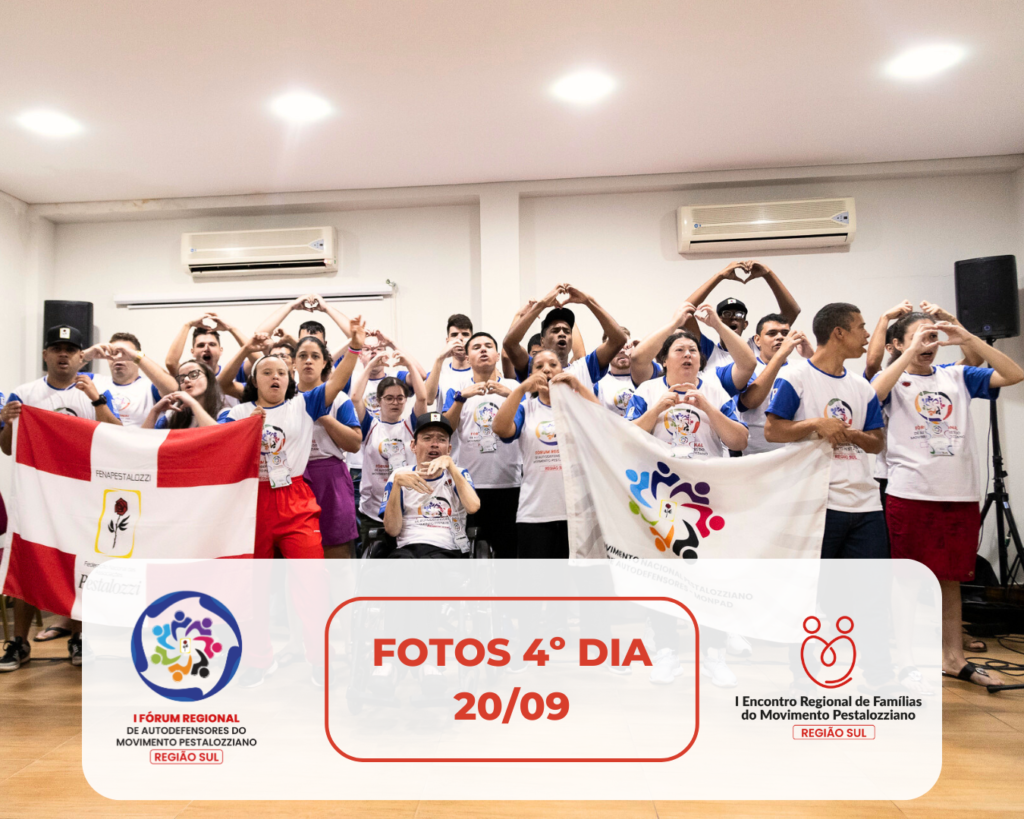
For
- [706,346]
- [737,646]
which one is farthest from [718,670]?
[706,346]

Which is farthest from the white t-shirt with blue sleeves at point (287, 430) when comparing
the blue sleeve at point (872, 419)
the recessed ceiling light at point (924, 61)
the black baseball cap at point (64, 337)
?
the recessed ceiling light at point (924, 61)

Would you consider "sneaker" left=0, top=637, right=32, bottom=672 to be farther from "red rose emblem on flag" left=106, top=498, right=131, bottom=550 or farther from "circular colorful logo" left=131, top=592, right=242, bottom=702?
"circular colorful logo" left=131, top=592, right=242, bottom=702

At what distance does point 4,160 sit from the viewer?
496cm

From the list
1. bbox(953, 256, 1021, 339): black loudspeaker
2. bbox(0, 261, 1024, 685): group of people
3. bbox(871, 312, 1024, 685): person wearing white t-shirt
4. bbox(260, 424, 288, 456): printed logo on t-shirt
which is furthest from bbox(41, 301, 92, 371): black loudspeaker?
bbox(953, 256, 1021, 339): black loudspeaker

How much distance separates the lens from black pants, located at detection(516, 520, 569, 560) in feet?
10.4

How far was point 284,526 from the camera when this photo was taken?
119 inches

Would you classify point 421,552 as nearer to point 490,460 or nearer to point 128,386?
point 490,460

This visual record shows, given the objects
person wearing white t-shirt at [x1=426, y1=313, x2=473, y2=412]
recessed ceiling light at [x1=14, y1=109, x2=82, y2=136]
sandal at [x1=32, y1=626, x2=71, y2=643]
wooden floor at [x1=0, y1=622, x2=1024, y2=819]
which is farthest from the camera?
recessed ceiling light at [x1=14, y1=109, x2=82, y2=136]

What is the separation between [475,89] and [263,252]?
2458 millimetres

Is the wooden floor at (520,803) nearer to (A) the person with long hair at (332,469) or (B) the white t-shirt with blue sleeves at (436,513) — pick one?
(B) the white t-shirt with blue sleeves at (436,513)

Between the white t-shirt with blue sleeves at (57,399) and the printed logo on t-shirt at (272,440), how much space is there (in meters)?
1.04

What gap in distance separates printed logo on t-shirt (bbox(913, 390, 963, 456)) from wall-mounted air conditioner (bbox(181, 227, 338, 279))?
4.27 meters

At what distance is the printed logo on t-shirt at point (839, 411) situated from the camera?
Result: 280cm

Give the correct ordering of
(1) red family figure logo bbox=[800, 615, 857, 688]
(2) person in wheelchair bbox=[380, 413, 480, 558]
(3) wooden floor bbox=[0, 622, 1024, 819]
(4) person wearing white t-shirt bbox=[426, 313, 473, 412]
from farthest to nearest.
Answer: (4) person wearing white t-shirt bbox=[426, 313, 473, 412] → (2) person in wheelchair bbox=[380, 413, 480, 558] → (1) red family figure logo bbox=[800, 615, 857, 688] → (3) wooden floor bbox=[0, 622, 1024, 819]
